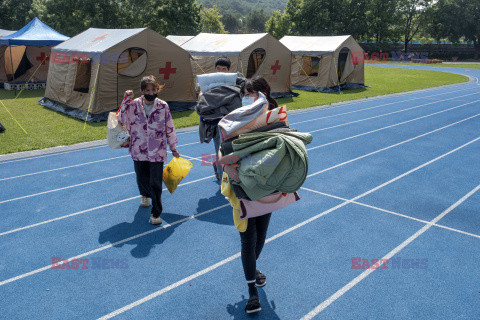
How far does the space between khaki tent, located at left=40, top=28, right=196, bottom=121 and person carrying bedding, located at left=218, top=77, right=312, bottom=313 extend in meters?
10.1

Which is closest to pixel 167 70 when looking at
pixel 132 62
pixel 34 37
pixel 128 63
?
pixel 132 62

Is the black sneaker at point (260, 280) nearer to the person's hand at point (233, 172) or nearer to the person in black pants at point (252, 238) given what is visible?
the person in black pants at point (252, 238)

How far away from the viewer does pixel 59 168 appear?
7.59 m

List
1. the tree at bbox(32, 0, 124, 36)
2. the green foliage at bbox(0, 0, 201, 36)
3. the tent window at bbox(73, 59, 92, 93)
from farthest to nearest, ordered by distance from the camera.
A: the green foliage at bbox(0, 0, 201, 36) < the tree at bbox(32, 0, 124, 36) < the tent window at bbox(73, 59, 92, 93)

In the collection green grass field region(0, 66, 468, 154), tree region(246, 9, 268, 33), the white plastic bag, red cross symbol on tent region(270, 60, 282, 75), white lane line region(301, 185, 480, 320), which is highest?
tree region(246, 9, 268, 33)

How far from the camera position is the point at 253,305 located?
333cm

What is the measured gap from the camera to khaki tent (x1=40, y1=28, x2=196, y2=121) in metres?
12.2

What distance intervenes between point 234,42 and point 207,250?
14.3 metres

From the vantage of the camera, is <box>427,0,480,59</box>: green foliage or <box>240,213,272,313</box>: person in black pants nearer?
<box>240,213,272,313</box>: person in black pants

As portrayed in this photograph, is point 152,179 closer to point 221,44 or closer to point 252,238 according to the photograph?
point 252,238

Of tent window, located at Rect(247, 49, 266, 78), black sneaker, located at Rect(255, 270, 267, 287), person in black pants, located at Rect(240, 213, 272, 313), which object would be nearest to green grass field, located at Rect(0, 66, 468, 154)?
tent window, located at Rect(247, 49, 266, 78)

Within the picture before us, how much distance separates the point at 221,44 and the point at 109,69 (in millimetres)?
6604

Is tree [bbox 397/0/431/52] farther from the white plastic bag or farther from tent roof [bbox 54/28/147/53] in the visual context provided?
the white plastic bag

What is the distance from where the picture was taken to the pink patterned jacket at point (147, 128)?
15.7 feet
